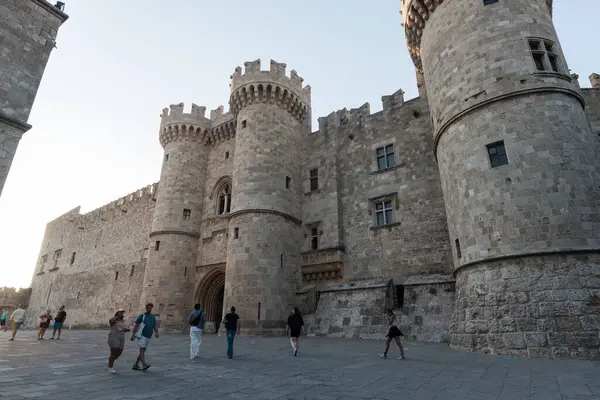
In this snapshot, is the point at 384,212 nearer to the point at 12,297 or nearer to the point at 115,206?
the point at 115,206

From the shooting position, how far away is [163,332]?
17594 mm

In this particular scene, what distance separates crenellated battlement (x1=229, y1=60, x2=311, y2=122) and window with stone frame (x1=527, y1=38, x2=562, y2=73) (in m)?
11.5

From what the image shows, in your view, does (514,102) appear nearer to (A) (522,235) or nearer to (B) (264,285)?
(A) (522,235)

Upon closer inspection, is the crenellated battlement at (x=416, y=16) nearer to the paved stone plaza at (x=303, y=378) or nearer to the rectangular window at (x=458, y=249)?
the rectangular window at (x=458, y=249)

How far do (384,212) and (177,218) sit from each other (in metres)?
11.9

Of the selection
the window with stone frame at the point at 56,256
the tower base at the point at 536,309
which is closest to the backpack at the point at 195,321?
the tower base at the point at 536,309

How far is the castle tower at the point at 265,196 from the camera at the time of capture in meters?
14.9

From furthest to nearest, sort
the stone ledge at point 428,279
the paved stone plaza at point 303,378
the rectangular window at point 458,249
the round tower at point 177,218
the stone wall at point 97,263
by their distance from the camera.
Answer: the stone wall at point 97,263, the round tower at point 177,218, the stone ledge at point 428,279, the rectangular window at point 458,249, the paved stone plaza at point 303,378

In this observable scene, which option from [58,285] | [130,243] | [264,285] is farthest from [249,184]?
[58,285]

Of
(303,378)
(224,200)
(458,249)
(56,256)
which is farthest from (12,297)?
(458,249)

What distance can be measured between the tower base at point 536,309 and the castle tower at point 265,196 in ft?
26.0

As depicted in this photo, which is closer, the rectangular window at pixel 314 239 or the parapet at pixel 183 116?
the rectangular window at pixel 314 239

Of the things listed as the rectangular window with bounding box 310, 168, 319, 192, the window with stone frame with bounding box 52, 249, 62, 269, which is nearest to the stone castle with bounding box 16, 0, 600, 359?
the rectangular window with bounding box 310, 168, 319, 192

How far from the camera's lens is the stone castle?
8945mm
